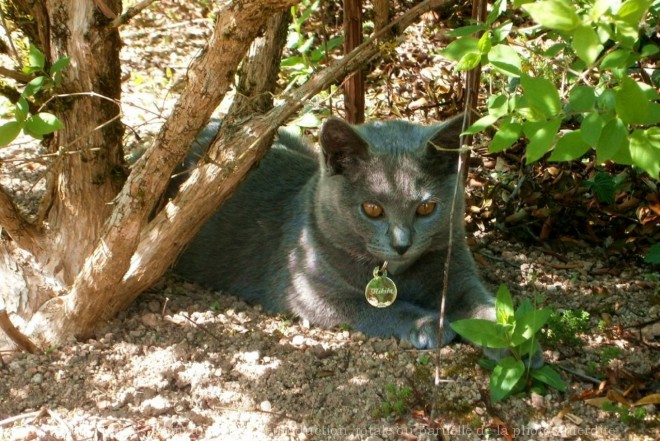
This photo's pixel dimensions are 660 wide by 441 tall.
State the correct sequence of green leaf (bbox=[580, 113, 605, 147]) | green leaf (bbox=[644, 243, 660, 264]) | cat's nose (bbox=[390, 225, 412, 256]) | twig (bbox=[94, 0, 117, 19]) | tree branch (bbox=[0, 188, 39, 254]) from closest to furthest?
1. green leaf (bbox=[580, 113, 605, 147])
2. twig (bbox=[94, 0, 117, 19])
3. tree branch (bbox=[0, 188, 39, 254])
4. cat's nose (bbox=[390, 225, 412, 256])
5. green leaf (bbox=[644, 243, 660, 264])

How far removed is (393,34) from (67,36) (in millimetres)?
1252

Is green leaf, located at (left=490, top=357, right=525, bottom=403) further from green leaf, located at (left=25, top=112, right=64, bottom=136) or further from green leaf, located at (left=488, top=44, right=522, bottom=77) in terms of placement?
green leaf, located at (left=25, top=112, right=64, bottom=136)

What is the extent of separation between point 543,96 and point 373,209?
1391 mm

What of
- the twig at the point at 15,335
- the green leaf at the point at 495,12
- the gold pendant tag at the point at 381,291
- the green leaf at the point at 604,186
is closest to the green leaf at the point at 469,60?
the green leaf at the point at 495,12

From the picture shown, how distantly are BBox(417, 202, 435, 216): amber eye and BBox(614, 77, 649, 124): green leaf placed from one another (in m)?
1.42

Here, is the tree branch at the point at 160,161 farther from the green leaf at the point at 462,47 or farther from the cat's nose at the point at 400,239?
the cat's nose at the point at 400,239

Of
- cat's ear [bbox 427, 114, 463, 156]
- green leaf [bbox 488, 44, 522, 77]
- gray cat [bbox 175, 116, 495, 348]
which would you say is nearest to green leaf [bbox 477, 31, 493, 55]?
green leaf [bbox 488, 44, 522, 77]

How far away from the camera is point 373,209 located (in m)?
3.19

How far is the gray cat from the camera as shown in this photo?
3156 mm

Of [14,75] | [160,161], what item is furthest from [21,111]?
[160,161]

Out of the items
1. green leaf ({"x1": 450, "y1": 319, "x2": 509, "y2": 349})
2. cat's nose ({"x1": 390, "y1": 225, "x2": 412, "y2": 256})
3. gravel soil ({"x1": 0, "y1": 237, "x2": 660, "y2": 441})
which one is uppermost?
cat's nose ({"x1": 390, "y1": 225, "x2": 412, "y2": 256})

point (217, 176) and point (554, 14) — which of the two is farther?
point (217, 176)

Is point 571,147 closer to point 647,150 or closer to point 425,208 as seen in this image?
point 647,150

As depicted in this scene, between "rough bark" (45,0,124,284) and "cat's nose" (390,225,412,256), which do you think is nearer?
"rough bark" (45,0,124,284)
